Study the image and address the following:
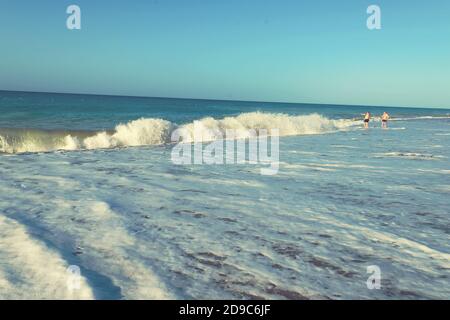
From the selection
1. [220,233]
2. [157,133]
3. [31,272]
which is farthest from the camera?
[157,133]

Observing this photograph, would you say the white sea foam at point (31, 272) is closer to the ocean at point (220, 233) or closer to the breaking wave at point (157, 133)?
the ocean at point (220, 233)

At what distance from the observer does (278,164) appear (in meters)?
9.70

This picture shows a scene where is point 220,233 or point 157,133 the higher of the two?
point 157,133

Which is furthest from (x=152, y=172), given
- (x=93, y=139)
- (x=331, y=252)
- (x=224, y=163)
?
(x=93, y=139)

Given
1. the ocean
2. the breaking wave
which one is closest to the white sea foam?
the ocean

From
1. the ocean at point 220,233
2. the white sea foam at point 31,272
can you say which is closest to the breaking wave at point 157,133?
the ocean at point 220,233

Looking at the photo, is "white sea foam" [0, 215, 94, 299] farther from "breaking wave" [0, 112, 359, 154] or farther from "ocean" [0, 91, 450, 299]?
"breaking wave" [0, 112, 359, 154]

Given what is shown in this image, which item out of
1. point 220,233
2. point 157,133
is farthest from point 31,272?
point 157,133

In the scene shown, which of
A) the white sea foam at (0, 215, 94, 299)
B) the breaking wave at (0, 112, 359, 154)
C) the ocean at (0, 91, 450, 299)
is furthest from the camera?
the breaking wave at (0, 112, 359, 154)

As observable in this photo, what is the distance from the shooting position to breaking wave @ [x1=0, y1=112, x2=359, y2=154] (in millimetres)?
16016

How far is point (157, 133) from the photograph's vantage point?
747 inches

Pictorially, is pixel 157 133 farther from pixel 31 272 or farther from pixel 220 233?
pixel 31 272

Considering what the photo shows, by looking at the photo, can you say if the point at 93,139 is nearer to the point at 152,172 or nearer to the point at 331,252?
the point at 152,172

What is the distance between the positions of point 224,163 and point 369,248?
19.5 feet
